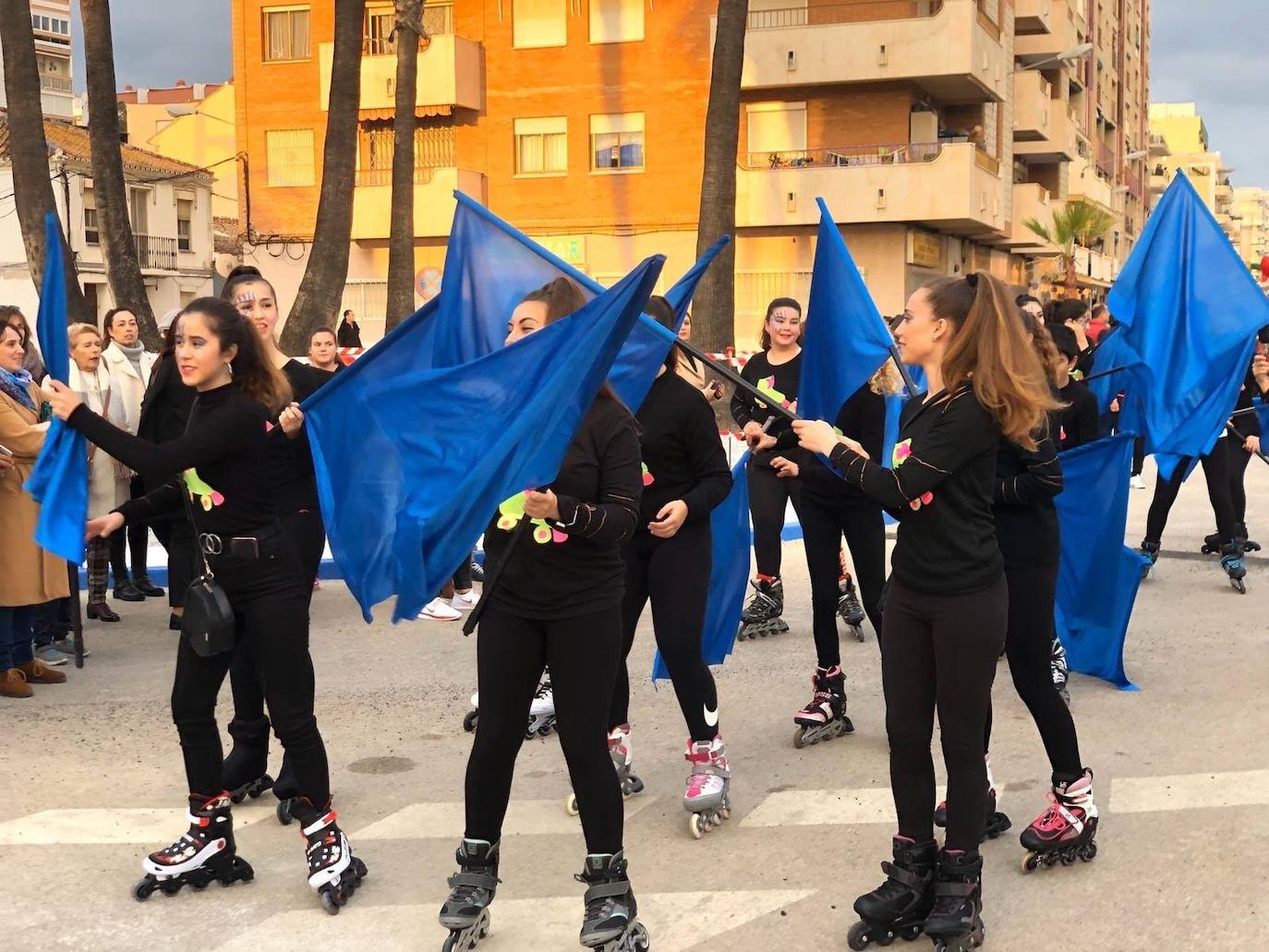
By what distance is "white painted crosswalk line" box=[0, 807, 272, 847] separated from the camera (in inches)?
213

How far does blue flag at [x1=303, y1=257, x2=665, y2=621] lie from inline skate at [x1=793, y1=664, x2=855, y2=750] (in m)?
2.59

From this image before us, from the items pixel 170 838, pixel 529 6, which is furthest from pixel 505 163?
pixel 170 838

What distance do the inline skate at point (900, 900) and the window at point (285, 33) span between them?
1534 inches

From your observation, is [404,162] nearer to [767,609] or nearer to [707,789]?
[767,609]

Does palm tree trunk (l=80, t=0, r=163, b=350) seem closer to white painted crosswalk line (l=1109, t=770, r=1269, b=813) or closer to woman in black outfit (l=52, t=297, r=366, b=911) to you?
woman in black outfit (l=52, t=297, r=366, b=911)

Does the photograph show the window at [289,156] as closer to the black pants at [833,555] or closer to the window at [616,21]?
the window at [616,21]

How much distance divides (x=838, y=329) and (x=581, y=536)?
8.44 feet

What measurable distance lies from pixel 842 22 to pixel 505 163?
9.34 meters

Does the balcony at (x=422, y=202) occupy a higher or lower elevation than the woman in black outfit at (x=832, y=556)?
higher

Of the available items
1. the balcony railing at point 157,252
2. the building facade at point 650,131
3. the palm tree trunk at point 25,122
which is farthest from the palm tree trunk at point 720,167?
the balcony railing at point 157,252

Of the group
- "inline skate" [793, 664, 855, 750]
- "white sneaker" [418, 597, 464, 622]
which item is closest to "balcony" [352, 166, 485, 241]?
"white sneaker" [418, 597, 464, 622]

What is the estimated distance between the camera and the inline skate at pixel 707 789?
5.44 metres

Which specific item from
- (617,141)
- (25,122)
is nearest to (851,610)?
(25,122)

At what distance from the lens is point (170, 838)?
5.40m
